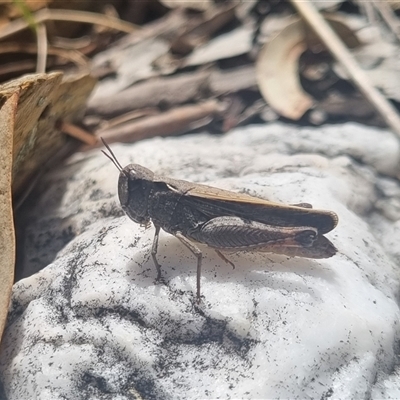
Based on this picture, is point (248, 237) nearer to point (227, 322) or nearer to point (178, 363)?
point (227, 322)

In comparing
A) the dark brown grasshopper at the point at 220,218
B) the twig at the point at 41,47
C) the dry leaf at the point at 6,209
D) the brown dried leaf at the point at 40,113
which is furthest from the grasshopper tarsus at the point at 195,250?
the twig at the point at 41,47

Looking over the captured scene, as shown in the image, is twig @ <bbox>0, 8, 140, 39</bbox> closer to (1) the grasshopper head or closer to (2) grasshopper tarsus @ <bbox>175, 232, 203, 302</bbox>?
(1) the grasshopper head

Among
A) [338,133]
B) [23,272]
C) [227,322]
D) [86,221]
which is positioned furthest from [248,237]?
[338,133]

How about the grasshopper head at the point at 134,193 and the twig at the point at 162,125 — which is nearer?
the grasshopper head at the point at 134,193

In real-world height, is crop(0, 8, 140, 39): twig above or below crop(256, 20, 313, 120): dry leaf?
above

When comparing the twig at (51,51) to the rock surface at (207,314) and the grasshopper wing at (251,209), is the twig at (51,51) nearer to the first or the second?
the rock surface at (207,314)

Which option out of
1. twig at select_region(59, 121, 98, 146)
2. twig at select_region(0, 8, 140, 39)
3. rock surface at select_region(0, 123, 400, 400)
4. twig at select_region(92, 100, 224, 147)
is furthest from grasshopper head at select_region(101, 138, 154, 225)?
twig at select_region(0, 8, 140, 39)

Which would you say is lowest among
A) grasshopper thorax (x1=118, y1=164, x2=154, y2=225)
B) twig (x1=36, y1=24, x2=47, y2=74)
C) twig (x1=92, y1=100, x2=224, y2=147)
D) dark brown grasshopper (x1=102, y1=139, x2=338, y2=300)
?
twig (x1=92, y1=100, x2=224, y2=147)
